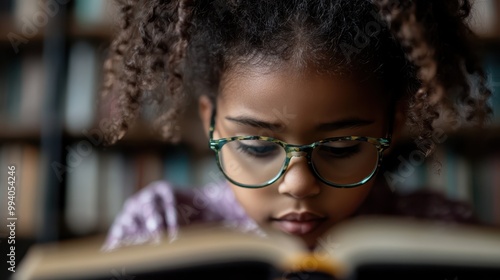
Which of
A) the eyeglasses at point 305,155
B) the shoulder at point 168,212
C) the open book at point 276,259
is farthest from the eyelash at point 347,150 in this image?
the shoulder at point 168,212

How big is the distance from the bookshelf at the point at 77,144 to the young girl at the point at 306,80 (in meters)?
0.82

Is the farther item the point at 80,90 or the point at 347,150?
the point at 80,90

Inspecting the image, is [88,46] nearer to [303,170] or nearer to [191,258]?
[191,258]

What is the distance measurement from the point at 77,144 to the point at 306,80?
3.73ft

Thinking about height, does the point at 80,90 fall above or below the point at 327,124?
above

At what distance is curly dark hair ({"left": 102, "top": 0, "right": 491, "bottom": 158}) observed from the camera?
0.62m

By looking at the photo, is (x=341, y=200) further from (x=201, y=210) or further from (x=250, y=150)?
(x=201, y=210)

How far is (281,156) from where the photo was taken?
0.64 meters

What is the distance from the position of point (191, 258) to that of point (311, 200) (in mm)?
207

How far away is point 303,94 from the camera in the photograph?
1.96 feet

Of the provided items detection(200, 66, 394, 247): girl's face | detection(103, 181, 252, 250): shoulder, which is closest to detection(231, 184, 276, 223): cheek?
detection(200, 66, 394, 247): girl's face
